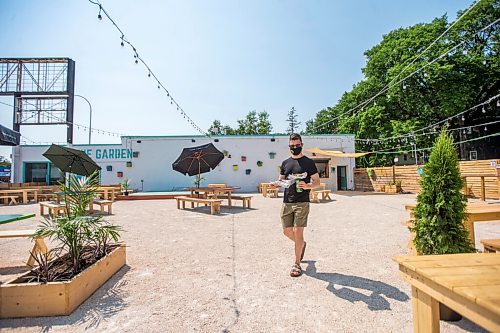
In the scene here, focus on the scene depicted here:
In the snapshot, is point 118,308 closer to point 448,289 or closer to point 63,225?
point 63,225

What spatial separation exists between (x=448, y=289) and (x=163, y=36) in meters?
7.04

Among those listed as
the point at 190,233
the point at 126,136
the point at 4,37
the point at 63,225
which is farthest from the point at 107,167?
the point at 63,225

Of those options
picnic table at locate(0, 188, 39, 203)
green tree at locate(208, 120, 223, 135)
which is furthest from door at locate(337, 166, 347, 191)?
green tree at locate(208, 120, 223, 135)

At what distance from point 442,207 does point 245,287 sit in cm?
201

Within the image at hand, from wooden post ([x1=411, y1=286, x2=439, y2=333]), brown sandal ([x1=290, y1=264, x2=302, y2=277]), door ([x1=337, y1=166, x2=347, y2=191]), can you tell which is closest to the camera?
wooden post ([x1=411, y1=286, x2=439, y2=333])

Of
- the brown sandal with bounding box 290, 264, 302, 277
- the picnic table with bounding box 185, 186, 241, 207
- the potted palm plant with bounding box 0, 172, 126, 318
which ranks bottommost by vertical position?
the brown sandal with bounding box 290, 264, 302, 277

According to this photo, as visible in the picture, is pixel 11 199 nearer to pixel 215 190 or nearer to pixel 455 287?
pixel 215 190

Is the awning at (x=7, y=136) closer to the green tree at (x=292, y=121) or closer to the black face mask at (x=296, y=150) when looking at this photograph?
the black face mask at (x=296, y=150)

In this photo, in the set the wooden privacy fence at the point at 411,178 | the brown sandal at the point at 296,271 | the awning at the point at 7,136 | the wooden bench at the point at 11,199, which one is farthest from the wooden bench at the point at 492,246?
the wooden bench at the point at 11,199

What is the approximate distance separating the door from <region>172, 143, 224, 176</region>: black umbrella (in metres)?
11.4

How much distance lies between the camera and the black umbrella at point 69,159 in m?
7.15

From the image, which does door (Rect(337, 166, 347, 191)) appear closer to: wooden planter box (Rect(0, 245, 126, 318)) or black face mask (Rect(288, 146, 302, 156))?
black face mask (Rect(288, 146, 302, 156))

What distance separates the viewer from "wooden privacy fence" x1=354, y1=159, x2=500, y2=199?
1052 centimetres

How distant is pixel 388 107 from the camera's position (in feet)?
71.1
